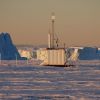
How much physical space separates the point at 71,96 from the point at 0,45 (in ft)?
314

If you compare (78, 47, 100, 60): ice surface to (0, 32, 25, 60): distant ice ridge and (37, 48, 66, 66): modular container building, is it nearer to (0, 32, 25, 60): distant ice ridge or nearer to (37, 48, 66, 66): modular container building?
(0, 32, 25, 60): distant ice ridge

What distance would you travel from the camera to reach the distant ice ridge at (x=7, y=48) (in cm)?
11144

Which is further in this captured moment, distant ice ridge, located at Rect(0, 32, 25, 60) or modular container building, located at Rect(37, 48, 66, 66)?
distant ice ridge, located at Rect(0, 32, 25, 60)

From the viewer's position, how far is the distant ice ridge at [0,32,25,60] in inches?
4387

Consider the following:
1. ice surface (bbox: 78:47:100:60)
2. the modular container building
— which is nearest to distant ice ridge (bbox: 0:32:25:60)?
ice surface (bbox: 78:47:100:60)

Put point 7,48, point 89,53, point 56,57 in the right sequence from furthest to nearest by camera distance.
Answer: point 89,53 → point 7,48 → point 56,57

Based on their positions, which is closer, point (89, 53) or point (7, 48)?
point (7, 48)

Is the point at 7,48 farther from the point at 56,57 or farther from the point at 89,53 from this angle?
the point at 56,57

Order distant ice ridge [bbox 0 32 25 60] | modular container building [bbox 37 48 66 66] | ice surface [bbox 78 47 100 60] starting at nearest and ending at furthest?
modular container building [bbox 37 48 66 66] → distant ice ridge [bbox 0 32 25 60] → ice surface [bbox 78 47 100 60]

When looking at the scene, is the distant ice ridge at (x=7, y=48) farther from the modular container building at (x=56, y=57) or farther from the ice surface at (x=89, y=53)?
the modular container building at (x=56, y=57)

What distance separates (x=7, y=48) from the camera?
378ft

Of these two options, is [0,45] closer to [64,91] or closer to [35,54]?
[35,54]

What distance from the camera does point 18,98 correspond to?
1692cm

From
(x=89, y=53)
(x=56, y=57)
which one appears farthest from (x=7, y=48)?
(x=56, y=57)
